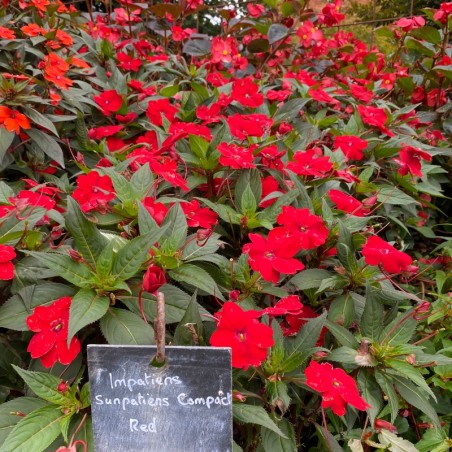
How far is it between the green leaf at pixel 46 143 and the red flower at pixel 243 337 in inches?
40.4

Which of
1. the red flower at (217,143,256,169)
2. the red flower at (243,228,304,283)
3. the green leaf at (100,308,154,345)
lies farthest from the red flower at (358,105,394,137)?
the green leaf at (100,308,154,345)

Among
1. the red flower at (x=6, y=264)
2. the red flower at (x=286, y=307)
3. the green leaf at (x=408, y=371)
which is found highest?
the red flower at (x=6, y=264)

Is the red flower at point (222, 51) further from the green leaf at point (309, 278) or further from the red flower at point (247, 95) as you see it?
the green leaf at point (309, 278)

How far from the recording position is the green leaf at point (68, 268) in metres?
0.96

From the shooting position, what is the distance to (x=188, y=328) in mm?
932

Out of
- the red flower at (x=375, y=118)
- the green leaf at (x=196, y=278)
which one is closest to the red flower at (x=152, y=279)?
the green leaf at (x=196, y=278)

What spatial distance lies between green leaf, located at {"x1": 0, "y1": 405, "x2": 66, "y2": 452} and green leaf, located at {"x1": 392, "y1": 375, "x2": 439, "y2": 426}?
2.28 feet

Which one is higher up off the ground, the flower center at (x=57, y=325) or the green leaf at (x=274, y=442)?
the flower center at (x=57, y=325)

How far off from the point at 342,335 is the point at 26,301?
654 mm

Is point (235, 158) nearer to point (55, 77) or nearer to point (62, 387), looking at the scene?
point (62, 387)

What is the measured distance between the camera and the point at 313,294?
1271 millimetres

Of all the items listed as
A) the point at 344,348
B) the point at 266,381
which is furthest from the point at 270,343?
the point at 344,348

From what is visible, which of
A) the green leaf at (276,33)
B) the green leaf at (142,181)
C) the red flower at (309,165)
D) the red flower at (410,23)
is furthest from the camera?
the green leaf at (276,33)

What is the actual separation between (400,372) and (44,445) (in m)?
0.69
